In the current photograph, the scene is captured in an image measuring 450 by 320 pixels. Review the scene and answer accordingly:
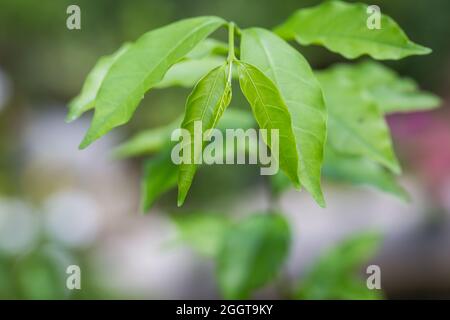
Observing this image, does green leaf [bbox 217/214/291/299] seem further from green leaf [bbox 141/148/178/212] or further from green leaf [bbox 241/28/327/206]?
green leaf [bbox 241/28/327/206]

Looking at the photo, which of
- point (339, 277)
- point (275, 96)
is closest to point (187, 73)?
point (275, 96)

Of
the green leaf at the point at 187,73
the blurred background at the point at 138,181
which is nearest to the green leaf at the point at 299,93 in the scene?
the green leaf at the point at 187,73

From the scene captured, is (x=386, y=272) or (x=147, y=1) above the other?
(x=147, y=1)

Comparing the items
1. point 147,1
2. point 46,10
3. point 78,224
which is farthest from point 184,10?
point 78,224

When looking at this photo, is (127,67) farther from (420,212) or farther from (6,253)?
(420,212)

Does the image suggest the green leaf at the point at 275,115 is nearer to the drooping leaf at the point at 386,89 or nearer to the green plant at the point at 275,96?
the green plant at the point at 275,96

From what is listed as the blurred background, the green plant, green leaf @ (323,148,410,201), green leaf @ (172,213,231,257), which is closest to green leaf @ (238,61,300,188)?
the green plant
